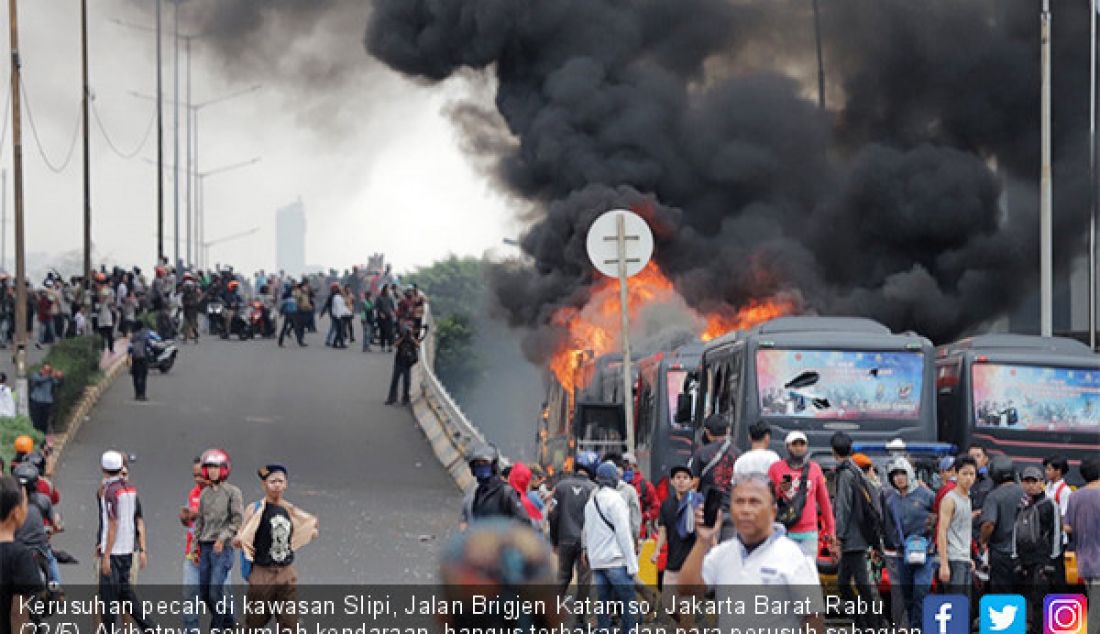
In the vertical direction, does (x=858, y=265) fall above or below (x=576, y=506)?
above

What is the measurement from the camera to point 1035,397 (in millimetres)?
23422

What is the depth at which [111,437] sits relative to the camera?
32.7 meters

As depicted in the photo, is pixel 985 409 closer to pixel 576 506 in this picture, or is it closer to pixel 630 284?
pixel 576 506

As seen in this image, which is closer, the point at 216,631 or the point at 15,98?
the point at 216,631

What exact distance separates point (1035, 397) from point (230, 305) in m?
29.0

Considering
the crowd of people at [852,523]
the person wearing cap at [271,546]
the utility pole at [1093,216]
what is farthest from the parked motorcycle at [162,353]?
the person wearing cap at [271,546]

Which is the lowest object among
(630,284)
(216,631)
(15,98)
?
(216,631)

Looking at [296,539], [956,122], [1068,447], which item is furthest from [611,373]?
[296,539]

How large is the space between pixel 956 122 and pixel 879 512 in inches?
1108

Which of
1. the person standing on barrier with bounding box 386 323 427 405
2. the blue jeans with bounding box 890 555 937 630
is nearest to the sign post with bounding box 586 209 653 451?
the blue jeans with bounding box 890 555 937 630

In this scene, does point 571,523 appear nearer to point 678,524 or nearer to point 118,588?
point 678,524

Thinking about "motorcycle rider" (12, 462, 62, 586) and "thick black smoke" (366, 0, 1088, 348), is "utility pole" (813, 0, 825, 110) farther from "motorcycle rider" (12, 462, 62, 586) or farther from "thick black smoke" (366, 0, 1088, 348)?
"motorcycle rider" (12, 462, 62, 586)

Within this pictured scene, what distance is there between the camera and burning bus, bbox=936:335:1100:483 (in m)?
23.2

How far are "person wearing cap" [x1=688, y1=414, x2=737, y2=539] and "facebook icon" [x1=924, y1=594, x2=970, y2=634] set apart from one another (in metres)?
1.92
